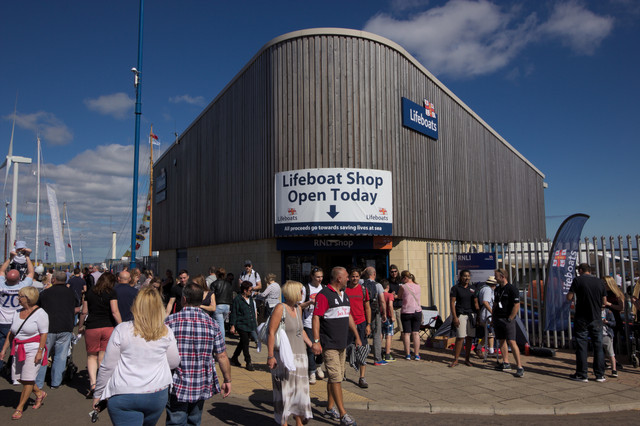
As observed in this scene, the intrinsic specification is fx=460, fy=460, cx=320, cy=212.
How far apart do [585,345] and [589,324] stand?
0.36m

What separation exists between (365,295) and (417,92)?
35.5 ft

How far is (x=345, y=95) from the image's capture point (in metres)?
14.6

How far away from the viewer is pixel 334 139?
1442cm

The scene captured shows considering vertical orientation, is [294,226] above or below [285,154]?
below

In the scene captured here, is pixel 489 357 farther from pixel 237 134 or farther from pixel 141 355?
pixel 237 134

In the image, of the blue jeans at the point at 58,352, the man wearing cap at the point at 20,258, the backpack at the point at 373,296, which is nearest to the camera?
the blue jeans at the point at 58,352

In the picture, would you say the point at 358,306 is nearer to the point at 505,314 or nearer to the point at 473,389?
the point at 473,389

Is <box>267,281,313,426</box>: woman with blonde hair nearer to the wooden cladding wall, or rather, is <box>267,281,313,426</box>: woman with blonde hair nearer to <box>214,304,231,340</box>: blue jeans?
<box>214,304,231,340</box>: blue jeans

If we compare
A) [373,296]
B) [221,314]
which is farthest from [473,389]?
[221,314]

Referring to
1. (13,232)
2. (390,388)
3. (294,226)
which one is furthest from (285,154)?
(13,232)

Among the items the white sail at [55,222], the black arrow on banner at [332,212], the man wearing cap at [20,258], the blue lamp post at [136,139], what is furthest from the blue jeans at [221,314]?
the white sail at [55,222]

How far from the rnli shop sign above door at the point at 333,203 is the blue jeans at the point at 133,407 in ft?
34.4

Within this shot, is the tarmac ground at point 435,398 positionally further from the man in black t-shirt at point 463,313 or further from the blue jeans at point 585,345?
the man in black t-shirt at point 463,313

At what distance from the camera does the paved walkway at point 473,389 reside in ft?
20.7
